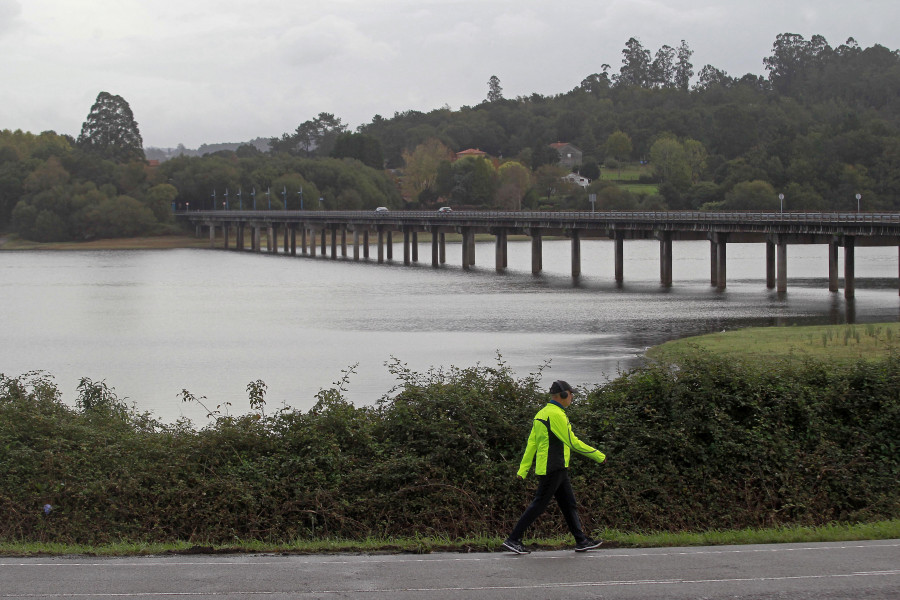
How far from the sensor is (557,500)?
41.1ft

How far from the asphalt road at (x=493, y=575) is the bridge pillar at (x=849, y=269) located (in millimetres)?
52580

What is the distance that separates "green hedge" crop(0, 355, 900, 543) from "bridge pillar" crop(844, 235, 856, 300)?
48.5 metres

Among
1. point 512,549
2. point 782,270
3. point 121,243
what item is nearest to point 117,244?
point 121,243

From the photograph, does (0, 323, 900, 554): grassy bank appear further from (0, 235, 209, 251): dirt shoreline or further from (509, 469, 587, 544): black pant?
(0, 235, 209, 251): dirt shoreline

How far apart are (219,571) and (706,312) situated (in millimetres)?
46636

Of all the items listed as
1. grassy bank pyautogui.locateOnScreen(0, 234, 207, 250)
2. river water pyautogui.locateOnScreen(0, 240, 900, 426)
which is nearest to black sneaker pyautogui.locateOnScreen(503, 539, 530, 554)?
river water pyautogui.locateOnScreen(0, 240, 900, 426)

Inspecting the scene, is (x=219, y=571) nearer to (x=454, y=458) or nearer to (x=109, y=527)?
(x=109, y=527)

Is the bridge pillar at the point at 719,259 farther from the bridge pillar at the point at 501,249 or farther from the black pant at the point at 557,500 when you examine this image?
the black pant at the point at 557,500

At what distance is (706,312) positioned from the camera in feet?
184

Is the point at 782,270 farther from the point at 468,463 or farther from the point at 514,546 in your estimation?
the point at 514,546

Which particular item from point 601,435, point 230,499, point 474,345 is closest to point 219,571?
point 230,499

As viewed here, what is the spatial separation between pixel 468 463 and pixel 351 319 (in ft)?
134

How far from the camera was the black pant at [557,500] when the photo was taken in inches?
485

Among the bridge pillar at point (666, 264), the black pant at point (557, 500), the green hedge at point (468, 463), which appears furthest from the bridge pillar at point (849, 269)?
the black pant at point (557, 500)
